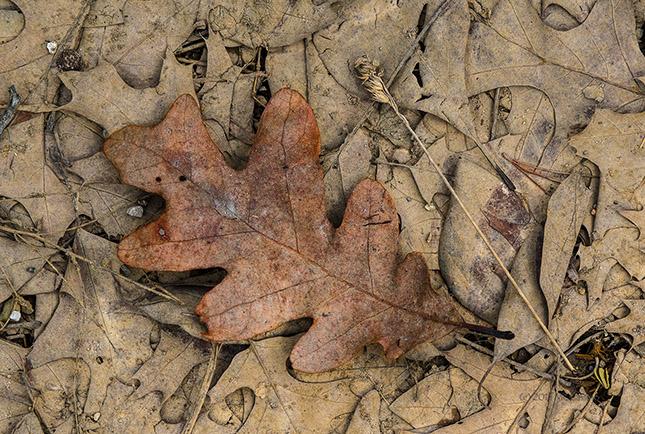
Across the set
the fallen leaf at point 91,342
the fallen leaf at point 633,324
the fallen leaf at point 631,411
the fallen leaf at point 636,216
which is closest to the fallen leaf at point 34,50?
the fallen leaf at point 91,342

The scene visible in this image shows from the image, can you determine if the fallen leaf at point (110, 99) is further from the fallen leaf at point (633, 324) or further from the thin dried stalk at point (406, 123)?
the fallen leaf at point (633, 324)

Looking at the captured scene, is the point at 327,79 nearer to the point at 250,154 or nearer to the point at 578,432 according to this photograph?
the point at 250,154

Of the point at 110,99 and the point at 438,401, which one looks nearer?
the point at 110,99

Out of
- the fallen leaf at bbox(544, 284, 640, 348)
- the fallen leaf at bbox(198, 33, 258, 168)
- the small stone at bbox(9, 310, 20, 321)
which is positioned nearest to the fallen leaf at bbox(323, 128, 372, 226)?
the fallen leaf at bbox(198, 33, 258, 168)

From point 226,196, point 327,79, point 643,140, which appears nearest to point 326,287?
point 226,196

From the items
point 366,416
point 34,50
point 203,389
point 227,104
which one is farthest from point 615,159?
point 34,50

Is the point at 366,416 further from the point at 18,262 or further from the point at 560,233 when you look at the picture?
the point at 18,262
